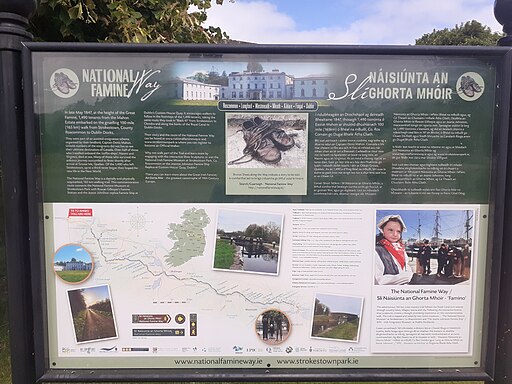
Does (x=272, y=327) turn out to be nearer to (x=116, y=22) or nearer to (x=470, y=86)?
(x=470, y=86)

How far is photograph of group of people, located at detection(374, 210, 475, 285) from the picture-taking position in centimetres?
206

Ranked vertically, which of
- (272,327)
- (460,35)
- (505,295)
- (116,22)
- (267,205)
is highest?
(460,35)

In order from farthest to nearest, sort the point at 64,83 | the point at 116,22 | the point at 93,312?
the point at 116,22, the point at 93,312, the point at 64,83

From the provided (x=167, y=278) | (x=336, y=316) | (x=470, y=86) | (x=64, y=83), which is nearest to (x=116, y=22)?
(x=64, y=83)

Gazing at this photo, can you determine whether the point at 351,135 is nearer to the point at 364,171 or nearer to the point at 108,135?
the point at 364,171

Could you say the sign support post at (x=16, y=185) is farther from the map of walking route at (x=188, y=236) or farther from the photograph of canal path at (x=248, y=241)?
the photograph of canal path at (x=248, y=241)

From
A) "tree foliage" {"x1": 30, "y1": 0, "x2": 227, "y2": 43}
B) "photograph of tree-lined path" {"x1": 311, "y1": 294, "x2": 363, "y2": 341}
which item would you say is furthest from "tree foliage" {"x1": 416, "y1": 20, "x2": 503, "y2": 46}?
"photograph of tree-lined path" {"x1": 311, "y1": 294, "x2": 363, "y2": 341}

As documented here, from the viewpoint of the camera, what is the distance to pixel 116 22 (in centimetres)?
353

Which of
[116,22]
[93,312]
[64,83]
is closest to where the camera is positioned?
[64,83]

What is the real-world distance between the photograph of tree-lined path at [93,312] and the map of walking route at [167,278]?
3 cm

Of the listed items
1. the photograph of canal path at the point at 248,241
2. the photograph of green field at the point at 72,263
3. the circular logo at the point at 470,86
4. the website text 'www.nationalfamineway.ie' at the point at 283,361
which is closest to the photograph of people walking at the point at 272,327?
the website text 'www.nationalfamineway.ie' at the point at 283,361

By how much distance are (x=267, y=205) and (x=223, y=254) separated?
1.11ft

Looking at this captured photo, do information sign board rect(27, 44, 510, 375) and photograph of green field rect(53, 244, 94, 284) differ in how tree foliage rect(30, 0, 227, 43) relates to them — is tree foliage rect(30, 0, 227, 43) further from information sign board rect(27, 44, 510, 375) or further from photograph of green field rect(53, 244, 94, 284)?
photograph of green field rect(53, 244, 94, 284)

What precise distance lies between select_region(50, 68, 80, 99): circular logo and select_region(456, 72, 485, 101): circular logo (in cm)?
190
